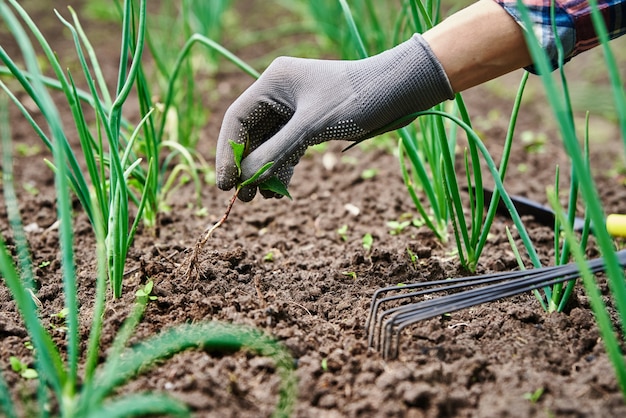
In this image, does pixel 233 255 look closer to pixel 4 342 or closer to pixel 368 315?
pixel 368 315

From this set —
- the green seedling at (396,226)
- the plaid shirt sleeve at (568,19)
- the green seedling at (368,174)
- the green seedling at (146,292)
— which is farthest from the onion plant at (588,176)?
the green seedling at (368,174)

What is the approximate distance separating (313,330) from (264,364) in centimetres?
18

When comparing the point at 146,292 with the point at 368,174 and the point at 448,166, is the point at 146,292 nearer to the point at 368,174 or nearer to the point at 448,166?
the point at 448,166

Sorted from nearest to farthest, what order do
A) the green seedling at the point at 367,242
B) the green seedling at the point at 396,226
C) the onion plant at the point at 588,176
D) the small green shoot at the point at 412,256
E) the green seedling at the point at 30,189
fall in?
1. the onion plant at the point at 588,176
2. the small green shoot at the point at 412,256
3. the green seedling at the point at 367,242
4. the green seedling at the point at 396,226
5. the green seedling at the point at 30,189

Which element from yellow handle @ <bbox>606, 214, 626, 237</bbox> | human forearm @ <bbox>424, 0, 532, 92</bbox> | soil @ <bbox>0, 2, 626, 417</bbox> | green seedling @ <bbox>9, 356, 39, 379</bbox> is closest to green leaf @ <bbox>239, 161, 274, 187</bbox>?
soil @ <bbox>0, 2, 626, 417</bbox>

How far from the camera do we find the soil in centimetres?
106

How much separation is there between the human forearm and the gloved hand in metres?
0.03

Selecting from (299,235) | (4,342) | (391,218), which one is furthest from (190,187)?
(4,342)

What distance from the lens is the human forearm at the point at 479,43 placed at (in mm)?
1301

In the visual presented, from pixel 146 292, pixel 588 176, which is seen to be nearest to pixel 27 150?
pixel 146 292

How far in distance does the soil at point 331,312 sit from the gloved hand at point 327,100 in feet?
0.98

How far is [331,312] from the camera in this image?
138 centimetres

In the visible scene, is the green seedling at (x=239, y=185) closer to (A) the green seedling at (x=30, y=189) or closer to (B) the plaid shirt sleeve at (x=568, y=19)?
(B) the plaid shirt sleeve at (x=568, y=19)

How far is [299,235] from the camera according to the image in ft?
6.33
